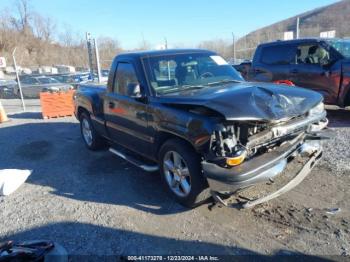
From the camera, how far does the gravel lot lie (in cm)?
330

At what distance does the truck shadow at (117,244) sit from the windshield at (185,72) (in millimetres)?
1902

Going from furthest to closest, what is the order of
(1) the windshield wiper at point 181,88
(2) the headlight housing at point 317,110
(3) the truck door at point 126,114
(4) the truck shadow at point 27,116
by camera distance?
(4) the truck shadow at point 27,116 → (3) the truck door at point 126,114 → (1) the windshield wiper at point 181,88 → (2) the headlight housing at point 317,110

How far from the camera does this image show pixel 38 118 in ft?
37.9

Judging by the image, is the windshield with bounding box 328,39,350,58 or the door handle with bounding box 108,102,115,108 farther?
the windshield with bounding box 328,39,350,58

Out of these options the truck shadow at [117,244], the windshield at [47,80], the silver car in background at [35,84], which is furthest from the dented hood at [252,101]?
the windshield at [47,80]

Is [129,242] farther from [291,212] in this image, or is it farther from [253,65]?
[253,65]

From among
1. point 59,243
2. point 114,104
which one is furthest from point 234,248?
point 114,104

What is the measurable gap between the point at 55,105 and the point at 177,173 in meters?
8.56

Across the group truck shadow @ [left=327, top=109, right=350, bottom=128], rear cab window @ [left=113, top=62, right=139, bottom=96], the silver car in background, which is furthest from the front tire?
the silver car in background

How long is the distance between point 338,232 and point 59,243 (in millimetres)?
2984

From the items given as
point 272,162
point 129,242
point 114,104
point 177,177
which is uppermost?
point 114,104

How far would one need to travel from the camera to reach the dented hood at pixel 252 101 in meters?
3.35

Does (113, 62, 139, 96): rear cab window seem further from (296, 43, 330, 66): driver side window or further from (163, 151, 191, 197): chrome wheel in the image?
(296, 43, 330, 66): driver side window

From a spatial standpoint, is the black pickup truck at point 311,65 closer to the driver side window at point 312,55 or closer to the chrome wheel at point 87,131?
the driver side window at point 312,55
